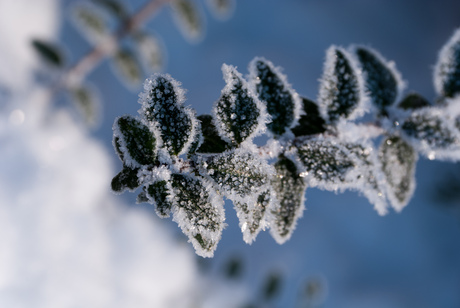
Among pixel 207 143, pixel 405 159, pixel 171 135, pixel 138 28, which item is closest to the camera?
pixel 171 135

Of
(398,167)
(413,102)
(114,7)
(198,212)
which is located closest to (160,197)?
(198,212)

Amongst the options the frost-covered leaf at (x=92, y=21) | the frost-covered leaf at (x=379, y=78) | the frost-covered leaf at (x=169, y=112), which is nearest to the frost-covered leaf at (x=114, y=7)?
the frost-covered leaf at (x=92, y=21)

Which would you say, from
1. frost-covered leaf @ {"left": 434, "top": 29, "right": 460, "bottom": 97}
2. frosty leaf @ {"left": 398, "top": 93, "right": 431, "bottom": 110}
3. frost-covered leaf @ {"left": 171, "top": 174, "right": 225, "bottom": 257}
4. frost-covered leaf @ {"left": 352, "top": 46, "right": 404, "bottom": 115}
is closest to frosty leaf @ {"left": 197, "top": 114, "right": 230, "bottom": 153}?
frost-covered leaf @ {"left": 171, "top": 174, "right": 225, "bottom": 257}

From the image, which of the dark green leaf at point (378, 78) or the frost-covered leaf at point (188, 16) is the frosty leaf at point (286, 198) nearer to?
the dark green leaf at point (378, 78)

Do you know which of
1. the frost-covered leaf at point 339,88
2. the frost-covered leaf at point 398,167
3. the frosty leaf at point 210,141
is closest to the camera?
the frosty leaf at point 210,141

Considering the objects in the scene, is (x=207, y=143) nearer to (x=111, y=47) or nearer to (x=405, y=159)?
(x=405, y=159)

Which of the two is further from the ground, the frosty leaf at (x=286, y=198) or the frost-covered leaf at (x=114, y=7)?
the frost-covered leaf at (x=114, y=7)

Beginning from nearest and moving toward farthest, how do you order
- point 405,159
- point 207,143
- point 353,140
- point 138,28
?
point 207,143, point 353,140, point 405,159, point 138,28

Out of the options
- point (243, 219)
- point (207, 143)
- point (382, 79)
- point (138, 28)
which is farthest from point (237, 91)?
point (138, 28)
